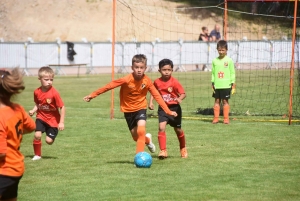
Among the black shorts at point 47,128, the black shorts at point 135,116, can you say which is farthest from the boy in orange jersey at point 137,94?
the black shorts at point 47,128

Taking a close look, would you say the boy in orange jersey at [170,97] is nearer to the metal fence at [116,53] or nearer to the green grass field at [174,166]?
the green grass field at [174,166]

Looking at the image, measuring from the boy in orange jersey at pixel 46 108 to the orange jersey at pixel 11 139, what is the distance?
4677mm

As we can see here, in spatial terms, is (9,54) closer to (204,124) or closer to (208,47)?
(208,47)

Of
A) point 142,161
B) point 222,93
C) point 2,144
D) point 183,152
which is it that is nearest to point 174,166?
point 142,161

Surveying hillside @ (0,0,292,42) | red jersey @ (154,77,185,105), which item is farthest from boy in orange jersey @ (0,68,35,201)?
hillside @ (0,0,292,42)

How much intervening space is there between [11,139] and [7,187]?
463 mm

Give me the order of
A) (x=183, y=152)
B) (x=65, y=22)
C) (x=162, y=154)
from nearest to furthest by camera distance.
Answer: (x=162, y=154) < (x=183, y=152) < (x=65, y=22)

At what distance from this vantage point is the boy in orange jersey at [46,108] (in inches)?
466

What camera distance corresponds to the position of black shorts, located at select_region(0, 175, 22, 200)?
6867 millimetres

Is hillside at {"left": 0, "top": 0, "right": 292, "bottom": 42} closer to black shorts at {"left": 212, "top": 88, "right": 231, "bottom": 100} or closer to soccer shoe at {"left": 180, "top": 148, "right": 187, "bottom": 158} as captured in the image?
A: black shorts at {"left": 212, "top": 88, "right": 231, "bottom": 100}

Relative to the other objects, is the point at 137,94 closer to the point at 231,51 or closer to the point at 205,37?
the point at 231,51

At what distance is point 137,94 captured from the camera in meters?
11.5

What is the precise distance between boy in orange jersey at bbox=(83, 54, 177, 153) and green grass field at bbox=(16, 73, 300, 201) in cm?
56

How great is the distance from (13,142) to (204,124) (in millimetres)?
9924
